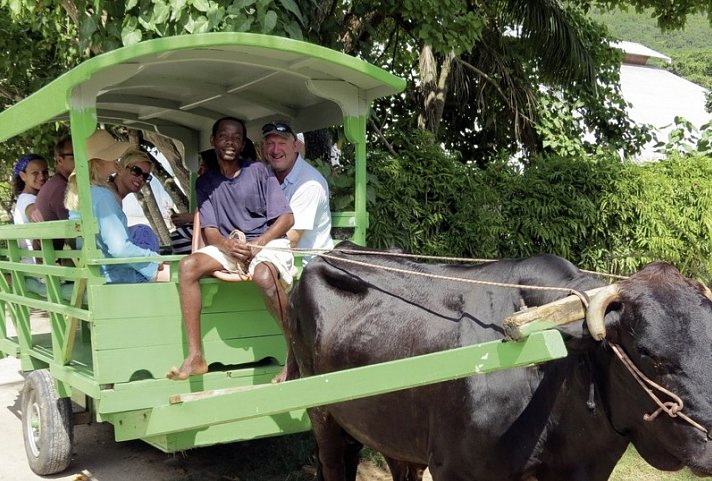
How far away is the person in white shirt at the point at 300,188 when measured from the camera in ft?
14.2

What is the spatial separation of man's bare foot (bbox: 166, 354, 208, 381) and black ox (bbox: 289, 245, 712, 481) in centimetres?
56

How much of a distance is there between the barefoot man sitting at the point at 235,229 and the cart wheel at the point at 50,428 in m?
1.32

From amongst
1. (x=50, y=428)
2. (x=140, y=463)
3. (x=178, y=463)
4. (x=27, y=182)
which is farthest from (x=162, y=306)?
(x=27, y=182)

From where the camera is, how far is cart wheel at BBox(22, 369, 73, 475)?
4.65 meters

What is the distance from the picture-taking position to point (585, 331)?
237 centimetres

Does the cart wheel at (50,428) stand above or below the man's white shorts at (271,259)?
below

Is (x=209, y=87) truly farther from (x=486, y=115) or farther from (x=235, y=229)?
(x=486, y=115)

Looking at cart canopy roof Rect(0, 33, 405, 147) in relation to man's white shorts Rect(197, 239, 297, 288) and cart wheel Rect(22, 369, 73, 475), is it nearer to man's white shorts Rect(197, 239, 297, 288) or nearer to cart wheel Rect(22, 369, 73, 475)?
man's white shorts Rect(197, 239, 297, 288)

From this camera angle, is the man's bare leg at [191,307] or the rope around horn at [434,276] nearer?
the rope around horn at [434,276]

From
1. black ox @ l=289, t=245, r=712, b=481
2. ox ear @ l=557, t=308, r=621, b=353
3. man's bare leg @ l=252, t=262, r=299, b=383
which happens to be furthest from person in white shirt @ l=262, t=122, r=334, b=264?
ox ear @ l=557, t=308, r=621, b=353

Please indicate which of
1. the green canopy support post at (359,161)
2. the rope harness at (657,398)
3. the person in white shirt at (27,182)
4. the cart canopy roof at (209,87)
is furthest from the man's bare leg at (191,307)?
the person in white shirt at (27,182)

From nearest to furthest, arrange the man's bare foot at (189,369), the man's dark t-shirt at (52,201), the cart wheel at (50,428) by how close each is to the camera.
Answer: the man's bare foot at (189,369) < the cart wheel at (50,428) < the man's dark t-shirt at (52,201)

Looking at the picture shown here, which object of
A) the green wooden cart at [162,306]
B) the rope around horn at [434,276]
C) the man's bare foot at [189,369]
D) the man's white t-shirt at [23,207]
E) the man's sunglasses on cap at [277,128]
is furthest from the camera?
the man's white t-shirt at [23,207]

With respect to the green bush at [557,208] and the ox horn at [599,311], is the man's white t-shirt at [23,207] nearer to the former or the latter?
the green bush at [557,208]
